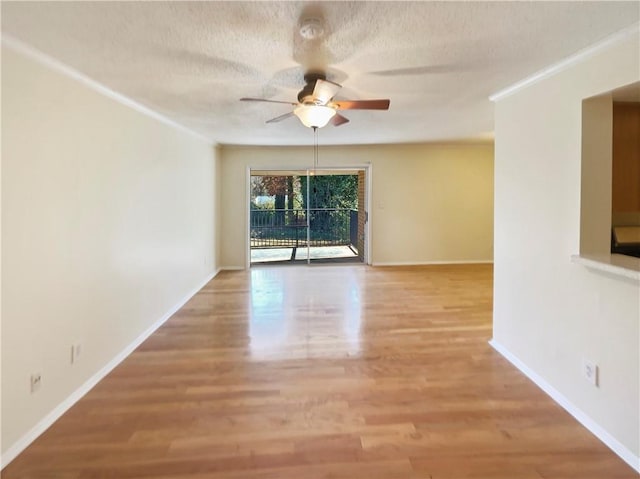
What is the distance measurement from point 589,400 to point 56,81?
358cm

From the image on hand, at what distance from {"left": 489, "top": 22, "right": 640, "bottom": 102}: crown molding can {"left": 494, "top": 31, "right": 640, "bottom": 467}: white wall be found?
22 mm

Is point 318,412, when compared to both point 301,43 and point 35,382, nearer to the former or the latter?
point 35,382

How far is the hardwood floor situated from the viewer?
1.78m

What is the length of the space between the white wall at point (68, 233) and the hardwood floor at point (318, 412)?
259mm

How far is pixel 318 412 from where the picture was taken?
221 cm

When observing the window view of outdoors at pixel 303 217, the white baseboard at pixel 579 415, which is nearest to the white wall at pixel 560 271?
the white baseboard at pixel 579 415

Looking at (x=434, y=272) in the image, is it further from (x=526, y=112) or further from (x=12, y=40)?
(x=12, y=40)

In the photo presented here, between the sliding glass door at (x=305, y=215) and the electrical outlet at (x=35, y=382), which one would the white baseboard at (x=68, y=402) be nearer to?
the electrical outlet at (x=35, y=382)

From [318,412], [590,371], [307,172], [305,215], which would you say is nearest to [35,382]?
[318,412]

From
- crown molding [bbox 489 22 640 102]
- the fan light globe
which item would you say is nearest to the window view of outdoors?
the fan light globe

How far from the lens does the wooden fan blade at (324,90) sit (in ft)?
7.44

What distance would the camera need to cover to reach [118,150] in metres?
2.86

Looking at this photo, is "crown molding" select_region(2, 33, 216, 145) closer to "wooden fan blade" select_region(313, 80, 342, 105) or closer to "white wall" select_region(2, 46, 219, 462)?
"white wall" select_region(2, 46, 219, 462)

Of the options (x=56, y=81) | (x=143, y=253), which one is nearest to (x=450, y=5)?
(x=56, y=81)
